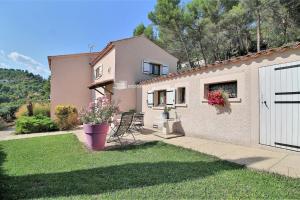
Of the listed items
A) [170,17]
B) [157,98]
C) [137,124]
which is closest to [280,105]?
[137,124]

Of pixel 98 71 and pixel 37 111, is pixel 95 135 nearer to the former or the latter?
pixel 98 71

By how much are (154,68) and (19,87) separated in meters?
33.9

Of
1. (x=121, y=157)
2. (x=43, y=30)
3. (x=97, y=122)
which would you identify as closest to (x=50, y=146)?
(x=97, y=122)

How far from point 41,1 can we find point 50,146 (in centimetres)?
721

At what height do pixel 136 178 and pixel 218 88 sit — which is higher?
pixel 218 88

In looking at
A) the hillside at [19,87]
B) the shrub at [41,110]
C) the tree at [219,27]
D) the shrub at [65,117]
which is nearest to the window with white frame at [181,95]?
the shrub at [65,117]

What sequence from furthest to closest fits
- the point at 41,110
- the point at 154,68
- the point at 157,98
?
the point at 41,110, the point at 154,68, the point at 157,98

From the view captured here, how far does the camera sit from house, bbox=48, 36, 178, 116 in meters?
14.5

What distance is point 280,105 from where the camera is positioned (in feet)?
19.8

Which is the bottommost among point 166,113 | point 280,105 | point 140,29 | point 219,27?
point 166,113

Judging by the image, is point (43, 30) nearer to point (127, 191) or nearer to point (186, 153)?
point (186, 153)

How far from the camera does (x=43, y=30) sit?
55.0 ft

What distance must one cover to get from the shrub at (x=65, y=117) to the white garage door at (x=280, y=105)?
11751 mm

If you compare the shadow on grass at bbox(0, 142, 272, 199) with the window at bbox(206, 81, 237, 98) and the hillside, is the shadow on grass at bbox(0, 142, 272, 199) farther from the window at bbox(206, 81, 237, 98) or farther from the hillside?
the hillside
